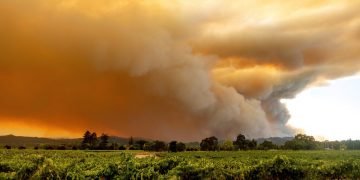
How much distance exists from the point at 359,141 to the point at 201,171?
184 metres

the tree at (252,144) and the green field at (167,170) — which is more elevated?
the tree at (252,144)

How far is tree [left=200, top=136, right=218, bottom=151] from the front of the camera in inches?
7347

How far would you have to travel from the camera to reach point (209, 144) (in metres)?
190

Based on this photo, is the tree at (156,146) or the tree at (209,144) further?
the tree at (209,144)

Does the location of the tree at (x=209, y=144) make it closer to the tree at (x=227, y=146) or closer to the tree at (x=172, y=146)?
the tree at (x=227, y=146)

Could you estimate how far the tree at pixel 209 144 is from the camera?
7347 inches

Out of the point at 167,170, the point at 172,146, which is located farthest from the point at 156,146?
the point at 167,170

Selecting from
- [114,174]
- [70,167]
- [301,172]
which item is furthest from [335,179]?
[70,167]

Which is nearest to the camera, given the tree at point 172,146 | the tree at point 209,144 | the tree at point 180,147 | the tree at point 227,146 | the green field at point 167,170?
the green field at point 167,170

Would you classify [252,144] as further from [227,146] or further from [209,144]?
[209,144]

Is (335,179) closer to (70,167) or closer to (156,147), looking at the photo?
(70,167)

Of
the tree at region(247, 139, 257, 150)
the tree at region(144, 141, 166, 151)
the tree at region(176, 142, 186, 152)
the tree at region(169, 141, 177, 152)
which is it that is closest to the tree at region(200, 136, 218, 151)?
→ the tree at region(247, 139, 257, 150)

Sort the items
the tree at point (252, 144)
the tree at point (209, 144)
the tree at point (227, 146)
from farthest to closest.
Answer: the tree at point (252, 144)
the tree at point (209, 144)
the tree at point (227, 146)

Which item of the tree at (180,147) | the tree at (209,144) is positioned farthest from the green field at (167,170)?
the tree at (209,144)
